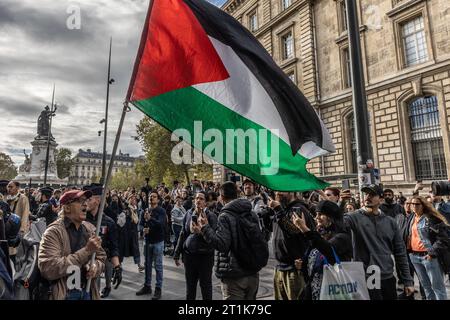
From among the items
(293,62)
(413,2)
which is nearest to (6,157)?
(293,62)

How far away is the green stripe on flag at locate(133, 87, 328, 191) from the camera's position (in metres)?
3.54

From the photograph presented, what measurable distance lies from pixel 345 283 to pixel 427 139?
1787 cm

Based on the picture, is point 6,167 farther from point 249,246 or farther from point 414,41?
point 249,246

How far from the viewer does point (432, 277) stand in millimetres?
5211

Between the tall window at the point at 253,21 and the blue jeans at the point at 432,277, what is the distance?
28.9 meters

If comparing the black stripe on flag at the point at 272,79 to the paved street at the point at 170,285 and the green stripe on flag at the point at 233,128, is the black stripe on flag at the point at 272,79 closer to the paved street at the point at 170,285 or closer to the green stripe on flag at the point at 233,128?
the green stripe on flag at the point at 233,128

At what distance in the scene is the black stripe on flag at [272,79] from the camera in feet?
12.3

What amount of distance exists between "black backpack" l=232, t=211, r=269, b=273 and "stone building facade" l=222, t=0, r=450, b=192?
1649 centimetres

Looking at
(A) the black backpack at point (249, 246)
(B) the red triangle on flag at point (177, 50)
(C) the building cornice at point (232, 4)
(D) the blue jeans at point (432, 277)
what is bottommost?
(D) the blue jeans at point (432, 277)

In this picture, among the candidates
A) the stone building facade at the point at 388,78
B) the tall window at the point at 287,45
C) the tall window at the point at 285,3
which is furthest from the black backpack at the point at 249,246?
the tall window at the point at 285,3

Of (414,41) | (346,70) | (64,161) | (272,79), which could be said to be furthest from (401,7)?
(64,161)

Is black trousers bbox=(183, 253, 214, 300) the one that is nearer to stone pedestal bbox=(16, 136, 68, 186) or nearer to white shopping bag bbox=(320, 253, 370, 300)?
white shopping bag bbox=(320, 253, 370, 300)
